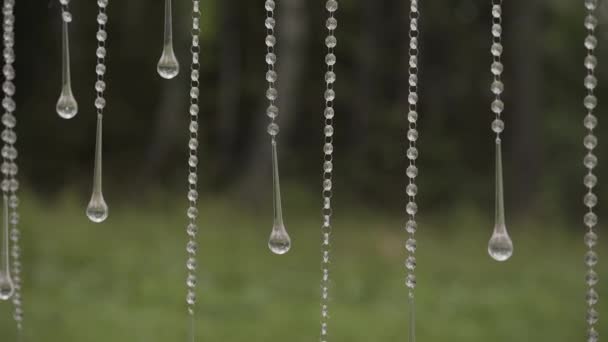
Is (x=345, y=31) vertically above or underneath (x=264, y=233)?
above

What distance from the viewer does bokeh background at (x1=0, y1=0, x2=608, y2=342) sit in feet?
13.6

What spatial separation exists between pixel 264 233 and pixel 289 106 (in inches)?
56.0

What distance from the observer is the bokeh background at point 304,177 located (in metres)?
4.13

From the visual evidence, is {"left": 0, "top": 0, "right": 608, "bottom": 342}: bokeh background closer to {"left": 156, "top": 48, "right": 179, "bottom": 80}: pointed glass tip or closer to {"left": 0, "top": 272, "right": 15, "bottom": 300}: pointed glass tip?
{"left": 0, "top": 272, "right": 15, "bottom": 300}: pointed glass tip

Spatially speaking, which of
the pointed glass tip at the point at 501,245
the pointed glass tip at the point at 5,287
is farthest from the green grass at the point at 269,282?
the pointed glass tip at the point at 501,245

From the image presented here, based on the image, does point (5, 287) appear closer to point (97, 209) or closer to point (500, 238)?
point (97, 209)

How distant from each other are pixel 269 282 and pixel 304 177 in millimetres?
3571

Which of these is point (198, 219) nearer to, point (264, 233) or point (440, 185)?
point (264, 233)

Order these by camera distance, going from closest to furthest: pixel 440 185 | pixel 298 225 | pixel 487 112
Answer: pixel 298 225 → pixel 440 185 → pixel 487 112

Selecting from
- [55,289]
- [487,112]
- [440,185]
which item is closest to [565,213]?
[440,185]

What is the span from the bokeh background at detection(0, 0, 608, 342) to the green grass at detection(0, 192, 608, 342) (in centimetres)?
2

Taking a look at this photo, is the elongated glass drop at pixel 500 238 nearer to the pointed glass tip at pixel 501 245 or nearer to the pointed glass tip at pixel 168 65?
the pointed glass tip at pixel 501 245

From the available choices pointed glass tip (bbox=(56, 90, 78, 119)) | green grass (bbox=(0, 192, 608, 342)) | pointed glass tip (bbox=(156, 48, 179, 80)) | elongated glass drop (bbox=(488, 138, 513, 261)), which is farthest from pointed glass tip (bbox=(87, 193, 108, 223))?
green grass (bbox=(0, 192, 608, 342))

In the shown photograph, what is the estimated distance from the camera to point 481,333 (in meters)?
3.95
